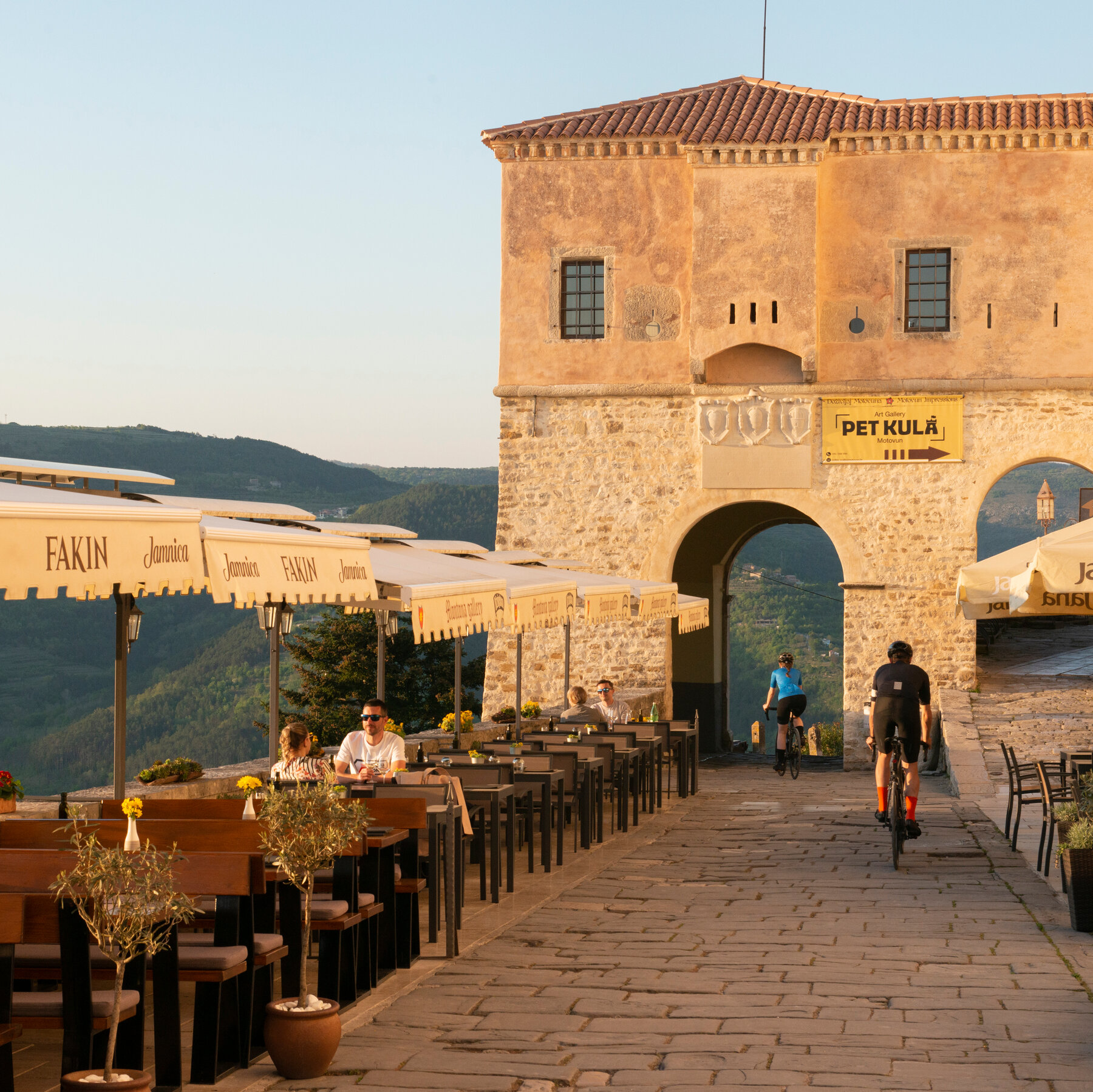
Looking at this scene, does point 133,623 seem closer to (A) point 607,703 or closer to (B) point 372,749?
(B) point 372,749

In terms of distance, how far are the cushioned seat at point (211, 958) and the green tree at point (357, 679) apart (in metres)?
42.5

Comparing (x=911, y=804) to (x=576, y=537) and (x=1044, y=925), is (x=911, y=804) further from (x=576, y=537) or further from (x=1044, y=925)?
(x=576, y=537)

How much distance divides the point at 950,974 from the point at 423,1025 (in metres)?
2.57

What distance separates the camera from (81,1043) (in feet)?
15.5

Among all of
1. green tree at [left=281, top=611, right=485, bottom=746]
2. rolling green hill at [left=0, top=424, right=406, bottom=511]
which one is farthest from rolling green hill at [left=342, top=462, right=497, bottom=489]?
green tree at [left=281, top=611, right=485, bottom=746]

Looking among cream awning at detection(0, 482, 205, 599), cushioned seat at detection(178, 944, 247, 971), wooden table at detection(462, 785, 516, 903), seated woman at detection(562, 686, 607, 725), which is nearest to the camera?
cream awning at detection(0, 482, 205, 599)

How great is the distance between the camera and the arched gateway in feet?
76.1

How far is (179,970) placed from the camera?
5094 mm

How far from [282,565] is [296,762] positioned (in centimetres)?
282

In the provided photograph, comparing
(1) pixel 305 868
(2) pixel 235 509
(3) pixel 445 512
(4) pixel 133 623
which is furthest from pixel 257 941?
(3) pixel 445 512

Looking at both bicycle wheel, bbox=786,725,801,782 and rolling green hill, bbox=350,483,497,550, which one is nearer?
bicycle wheel, bbox=786,725,801,782

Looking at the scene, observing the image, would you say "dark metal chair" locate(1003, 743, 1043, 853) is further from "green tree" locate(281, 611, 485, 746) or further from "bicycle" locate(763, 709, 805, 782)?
"green tree" locate(281, 611, 485, 746)

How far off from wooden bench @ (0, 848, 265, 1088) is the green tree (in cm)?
4245

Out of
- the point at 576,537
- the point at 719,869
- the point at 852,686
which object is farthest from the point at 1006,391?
the point at 719,869
